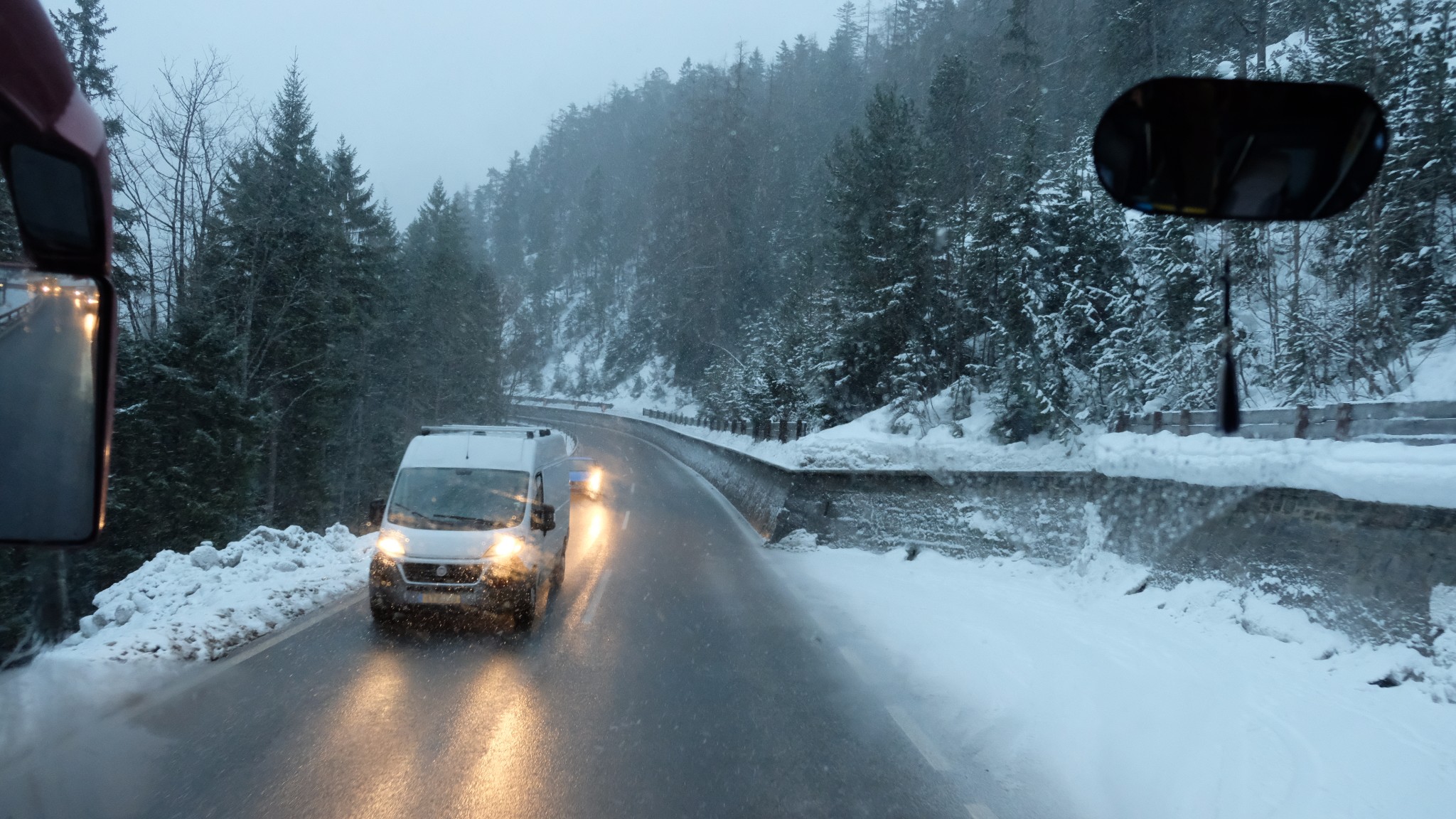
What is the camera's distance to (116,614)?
859 cm

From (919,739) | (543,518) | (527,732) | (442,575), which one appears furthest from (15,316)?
(543,518)

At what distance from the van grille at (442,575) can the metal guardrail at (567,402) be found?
72750 mm

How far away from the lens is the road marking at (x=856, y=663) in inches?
335

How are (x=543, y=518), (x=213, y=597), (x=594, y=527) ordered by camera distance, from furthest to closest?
(x=594, y=527) < (x=543, y=518) < (x=213, y=597)

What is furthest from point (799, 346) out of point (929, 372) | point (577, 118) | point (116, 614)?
point (577, 118)

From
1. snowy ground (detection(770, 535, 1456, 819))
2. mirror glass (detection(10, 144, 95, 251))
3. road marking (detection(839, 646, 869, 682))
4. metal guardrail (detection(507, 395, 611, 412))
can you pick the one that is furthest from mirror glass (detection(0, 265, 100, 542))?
metal guardrail (detection(507, 395, 611, 412))

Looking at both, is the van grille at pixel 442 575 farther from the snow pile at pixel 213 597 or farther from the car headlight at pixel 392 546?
the snow pile at pixel 213 597

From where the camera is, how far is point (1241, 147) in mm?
3496

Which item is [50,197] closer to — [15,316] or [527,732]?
[15,316]

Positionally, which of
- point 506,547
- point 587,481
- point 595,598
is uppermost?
point 506,547

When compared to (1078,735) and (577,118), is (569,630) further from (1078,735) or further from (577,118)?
(577,118)

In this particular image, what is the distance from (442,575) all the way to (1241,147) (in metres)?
8.66

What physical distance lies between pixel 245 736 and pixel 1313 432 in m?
10.9

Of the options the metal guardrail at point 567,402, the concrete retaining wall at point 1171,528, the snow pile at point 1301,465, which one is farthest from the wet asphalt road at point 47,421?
the metal guardrail at point 567,402
